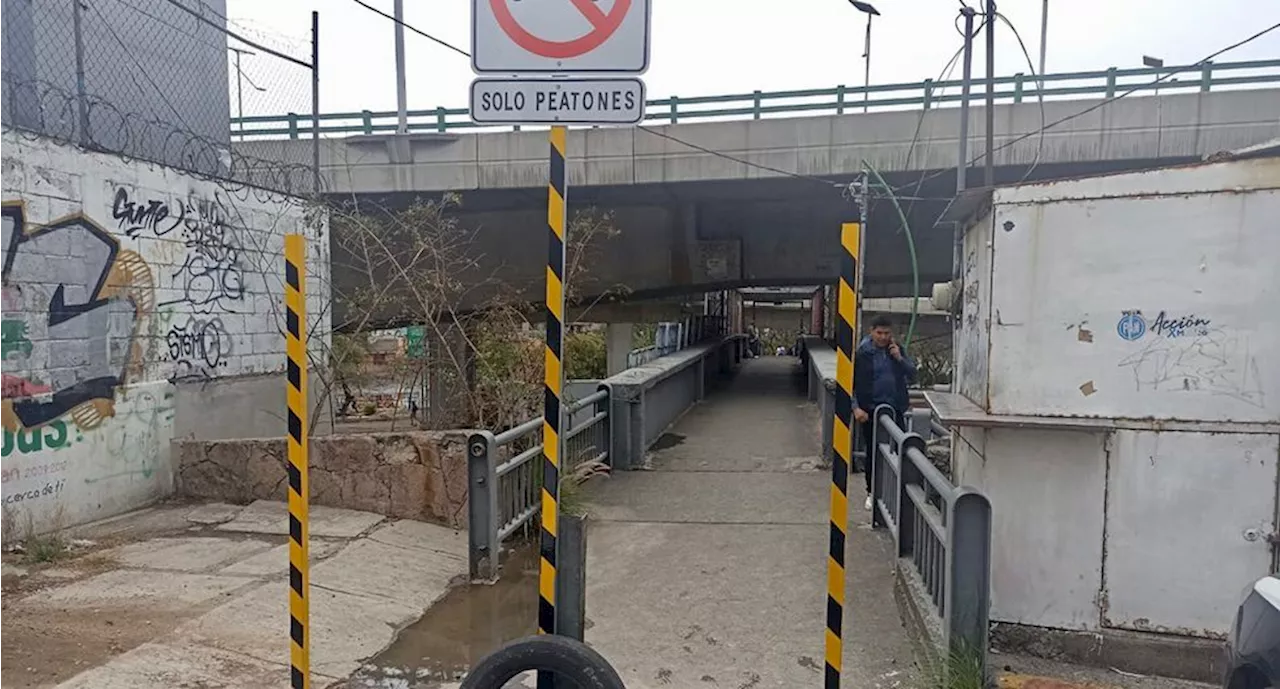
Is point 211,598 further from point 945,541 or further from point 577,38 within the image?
point 945,541

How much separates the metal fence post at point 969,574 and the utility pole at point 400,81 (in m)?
13.1

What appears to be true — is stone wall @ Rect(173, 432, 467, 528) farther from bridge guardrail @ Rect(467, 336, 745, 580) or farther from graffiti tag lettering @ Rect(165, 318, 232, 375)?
graffiti tag lettering @ Rect(165, 318, 232, 375)

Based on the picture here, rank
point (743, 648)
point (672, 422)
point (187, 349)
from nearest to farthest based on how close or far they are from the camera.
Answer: point (743, 648)
point (187, 349)
point (672, 422)

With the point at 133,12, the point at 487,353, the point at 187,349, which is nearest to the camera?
the point at 187,349

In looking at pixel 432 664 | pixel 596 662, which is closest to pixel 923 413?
pixel 432 664

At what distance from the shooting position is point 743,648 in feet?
14.7

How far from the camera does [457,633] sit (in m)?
4.67

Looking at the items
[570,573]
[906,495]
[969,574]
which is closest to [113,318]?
[570,573]

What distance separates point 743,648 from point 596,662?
197 centimetres

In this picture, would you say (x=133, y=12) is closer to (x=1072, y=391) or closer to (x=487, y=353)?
(x=487, y=353)

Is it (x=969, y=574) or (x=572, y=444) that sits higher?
(x=969, y=574)

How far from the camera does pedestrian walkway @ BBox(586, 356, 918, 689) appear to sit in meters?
4.30

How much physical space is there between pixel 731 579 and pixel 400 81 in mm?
15211

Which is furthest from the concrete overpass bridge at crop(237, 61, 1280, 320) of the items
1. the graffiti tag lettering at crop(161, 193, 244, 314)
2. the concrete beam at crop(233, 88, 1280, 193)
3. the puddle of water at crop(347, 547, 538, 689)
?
the puddle of water at crop(347, 547, 538, 689)
